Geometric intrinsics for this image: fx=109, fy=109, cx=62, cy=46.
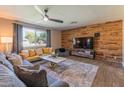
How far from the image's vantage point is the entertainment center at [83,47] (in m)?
6.56

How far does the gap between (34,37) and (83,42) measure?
311cm

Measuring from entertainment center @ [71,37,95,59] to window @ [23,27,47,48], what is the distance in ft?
6.93

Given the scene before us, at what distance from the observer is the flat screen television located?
661 cm

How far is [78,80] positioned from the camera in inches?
121

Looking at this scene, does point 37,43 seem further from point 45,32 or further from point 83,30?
point 83,30

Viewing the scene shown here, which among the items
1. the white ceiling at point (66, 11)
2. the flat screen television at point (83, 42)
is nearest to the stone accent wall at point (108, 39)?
the flat screen television at point (83, 42)

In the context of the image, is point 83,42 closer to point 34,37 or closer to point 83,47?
point 83,47

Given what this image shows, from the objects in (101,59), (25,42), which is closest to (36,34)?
(25,42)

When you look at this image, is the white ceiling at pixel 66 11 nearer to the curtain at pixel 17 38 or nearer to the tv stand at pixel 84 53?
the curtain at pixel 17 38

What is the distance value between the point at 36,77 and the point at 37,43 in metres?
5.57

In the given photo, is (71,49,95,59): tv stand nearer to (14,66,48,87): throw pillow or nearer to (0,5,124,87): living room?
(0,5,124,87): living room

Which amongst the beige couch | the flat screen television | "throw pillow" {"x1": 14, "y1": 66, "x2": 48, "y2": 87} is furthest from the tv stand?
"throw pillow" {"x1": 14, "y1": 66, "x2": 48, "y2": 87}
